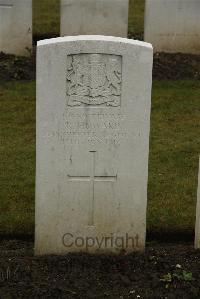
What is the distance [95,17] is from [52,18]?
7.57ft

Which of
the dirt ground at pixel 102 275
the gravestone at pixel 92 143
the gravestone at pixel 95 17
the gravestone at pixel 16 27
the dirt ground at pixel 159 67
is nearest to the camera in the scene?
the dirt ground at pixel 102 275

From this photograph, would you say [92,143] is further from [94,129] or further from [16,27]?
[16,27]

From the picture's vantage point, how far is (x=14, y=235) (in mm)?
6391

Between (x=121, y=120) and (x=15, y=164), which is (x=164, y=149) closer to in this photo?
(x=15, y=164)

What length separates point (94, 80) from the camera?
18.3ft

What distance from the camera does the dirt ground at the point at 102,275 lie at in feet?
17.3

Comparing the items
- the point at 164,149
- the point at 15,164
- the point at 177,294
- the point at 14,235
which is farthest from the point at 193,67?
the point at 177,294

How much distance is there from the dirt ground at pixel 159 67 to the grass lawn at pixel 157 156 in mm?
221

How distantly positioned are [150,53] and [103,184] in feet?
3.44

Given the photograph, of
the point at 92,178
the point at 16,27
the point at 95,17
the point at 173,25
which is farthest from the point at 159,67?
the point at 92,178

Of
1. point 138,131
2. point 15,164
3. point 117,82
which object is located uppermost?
point 117,82

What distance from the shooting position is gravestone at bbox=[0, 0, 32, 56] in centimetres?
1145

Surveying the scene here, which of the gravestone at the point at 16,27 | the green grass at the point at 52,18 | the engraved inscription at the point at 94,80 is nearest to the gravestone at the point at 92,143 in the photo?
the engraved inscription at the point at 94,80

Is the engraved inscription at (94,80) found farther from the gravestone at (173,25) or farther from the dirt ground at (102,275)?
the gravestone at (173,25)
